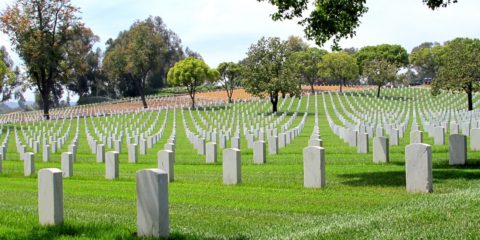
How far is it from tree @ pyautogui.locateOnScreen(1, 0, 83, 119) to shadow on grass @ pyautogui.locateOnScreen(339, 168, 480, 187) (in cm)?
6343

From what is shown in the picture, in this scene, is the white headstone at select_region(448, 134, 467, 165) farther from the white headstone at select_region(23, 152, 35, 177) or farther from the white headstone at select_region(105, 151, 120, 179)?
the white headstone at select_region(23, 152, 35, 177)

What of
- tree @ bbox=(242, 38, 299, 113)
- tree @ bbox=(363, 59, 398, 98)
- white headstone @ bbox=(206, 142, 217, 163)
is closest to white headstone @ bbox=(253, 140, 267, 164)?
white headstone @ bbox=(206, 142, 217, 163)

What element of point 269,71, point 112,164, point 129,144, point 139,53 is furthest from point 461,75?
point 112,164

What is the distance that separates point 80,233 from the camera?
30.0 ft

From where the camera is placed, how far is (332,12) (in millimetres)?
17906

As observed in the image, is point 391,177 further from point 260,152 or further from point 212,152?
point 212,152

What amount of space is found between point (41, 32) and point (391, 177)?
66.9 m

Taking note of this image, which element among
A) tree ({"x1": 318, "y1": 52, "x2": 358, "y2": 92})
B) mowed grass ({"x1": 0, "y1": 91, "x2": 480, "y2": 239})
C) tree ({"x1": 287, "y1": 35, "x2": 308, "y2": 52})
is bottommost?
mowed grass ({"x1": 0, "y1": 91, "x2": 480, "y2": 239})

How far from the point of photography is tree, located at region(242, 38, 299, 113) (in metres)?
66.8

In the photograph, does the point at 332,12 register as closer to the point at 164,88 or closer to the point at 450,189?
the point at 450,189

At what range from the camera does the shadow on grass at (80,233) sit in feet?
28.9

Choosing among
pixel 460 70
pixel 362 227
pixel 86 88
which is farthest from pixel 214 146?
pixel 86 88

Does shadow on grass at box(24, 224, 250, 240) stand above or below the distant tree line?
below

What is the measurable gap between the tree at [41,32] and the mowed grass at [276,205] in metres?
56.1
